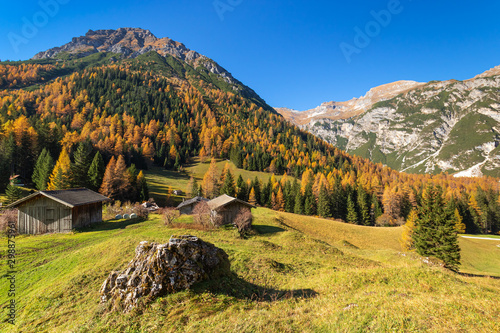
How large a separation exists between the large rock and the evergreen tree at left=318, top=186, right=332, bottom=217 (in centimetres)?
7327

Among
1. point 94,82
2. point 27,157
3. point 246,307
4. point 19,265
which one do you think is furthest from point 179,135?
point 246,307

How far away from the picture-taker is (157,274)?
9.37 metres

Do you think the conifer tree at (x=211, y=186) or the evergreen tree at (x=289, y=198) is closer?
the conifer tree at (x=211, y=186)


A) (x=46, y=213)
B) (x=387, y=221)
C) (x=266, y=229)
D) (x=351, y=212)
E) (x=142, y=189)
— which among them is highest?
(x=46, y=213)

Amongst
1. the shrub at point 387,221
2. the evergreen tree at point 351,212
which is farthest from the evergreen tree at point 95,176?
the shrub at point 387,221

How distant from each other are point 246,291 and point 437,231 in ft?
113

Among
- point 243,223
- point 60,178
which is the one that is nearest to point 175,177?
point 60,178

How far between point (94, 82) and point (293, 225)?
697 ft

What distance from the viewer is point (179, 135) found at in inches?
5891

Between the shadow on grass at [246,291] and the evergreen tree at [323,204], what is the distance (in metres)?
70.0

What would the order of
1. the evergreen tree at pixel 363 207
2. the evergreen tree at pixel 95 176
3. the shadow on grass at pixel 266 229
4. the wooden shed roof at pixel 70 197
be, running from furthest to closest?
the evergreen tree at pixel 363 207 < the evergreen tree at pixel 95 176 < the shadow on grass at pixel 266 229 < the wooden shed roof at pixel 70 197

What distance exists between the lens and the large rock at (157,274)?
911cm

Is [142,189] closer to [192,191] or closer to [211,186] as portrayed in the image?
[192,191]

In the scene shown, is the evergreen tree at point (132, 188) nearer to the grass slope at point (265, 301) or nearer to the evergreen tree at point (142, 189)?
the evergreen tree at point (142, 189)
